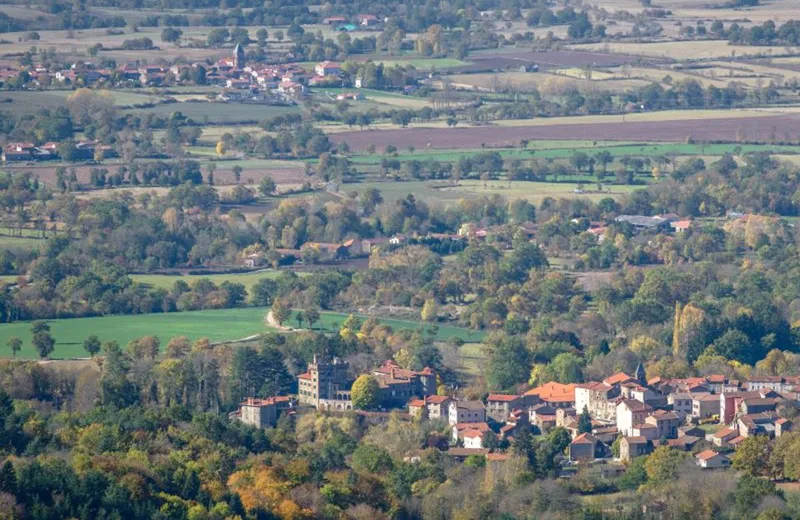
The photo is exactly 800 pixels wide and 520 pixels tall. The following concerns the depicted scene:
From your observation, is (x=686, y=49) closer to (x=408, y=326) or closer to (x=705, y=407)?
(x=408, y=326)

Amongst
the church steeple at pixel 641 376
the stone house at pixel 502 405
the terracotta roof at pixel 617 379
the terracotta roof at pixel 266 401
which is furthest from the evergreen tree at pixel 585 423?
the terracotta roof at pixel 266 401

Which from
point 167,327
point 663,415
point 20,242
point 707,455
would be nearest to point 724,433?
point 663,415

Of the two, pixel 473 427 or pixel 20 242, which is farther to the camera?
pixel 20 242

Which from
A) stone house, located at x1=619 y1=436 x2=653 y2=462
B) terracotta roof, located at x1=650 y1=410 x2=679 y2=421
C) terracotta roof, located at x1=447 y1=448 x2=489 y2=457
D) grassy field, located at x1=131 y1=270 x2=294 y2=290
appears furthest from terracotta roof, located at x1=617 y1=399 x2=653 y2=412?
grassy field, located at x1=131 y1=270 x2=294 y2=290

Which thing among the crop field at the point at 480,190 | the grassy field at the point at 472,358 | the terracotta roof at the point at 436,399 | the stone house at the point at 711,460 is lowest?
the crop field at the point at 480,190

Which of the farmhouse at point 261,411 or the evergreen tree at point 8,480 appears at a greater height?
the evergreen tree at point 8,480

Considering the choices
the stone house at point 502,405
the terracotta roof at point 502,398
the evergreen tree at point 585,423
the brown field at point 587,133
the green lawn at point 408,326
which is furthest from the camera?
the brown field at point 587,133

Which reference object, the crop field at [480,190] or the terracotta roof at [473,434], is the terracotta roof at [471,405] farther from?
the crop field at [480,190]

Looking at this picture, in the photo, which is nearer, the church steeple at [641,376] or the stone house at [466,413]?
the stone house at [466,413]

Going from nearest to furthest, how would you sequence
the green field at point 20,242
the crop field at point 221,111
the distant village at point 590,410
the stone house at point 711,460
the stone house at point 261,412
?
the stone house at point 711,460
the distant village at point 590,410
the stone house at point 261,412
the green field at point 20,242
the crop field at point 221,111
